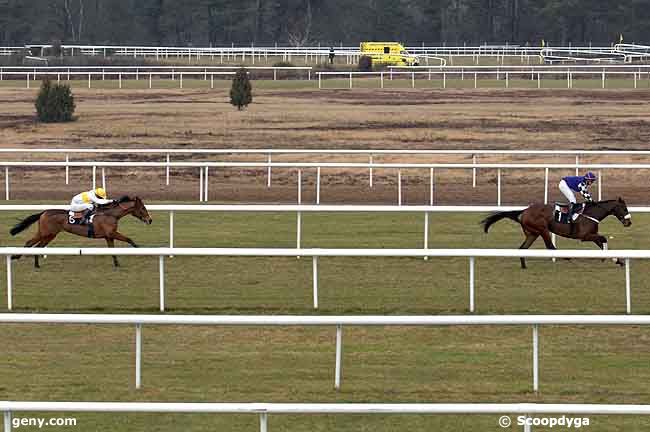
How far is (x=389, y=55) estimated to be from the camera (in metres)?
48.0

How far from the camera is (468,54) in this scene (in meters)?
52.7

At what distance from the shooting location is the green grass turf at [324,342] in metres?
7.72

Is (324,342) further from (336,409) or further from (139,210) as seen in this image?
(139,210)

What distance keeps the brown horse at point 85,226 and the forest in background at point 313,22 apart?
169 ft

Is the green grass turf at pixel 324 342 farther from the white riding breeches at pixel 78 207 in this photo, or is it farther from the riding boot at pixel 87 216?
the white riding breeches at pixel 78 207

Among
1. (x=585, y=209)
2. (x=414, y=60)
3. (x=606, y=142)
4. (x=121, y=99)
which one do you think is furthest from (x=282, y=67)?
(x=585, y=209)

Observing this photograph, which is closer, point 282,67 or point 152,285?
point 152,285

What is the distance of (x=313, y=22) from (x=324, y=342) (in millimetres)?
62577

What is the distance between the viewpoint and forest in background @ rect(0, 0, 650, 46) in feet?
213

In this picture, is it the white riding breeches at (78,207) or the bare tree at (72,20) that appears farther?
the bare tree at (72,20)

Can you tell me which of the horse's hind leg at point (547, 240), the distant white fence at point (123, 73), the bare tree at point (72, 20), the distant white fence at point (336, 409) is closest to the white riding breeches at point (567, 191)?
the horse's hind leg at point (547, 240)

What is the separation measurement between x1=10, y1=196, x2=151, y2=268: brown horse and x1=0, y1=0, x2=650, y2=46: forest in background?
51506 mm

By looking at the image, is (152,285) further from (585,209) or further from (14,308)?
(585,209)

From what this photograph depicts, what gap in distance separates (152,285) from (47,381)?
3.76 meters
